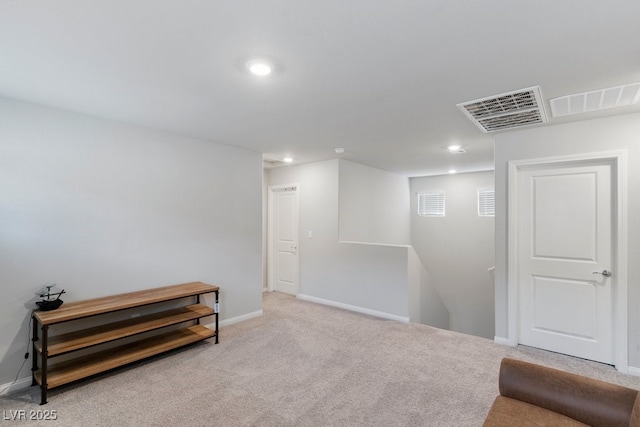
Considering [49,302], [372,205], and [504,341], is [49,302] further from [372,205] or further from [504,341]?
[372,205]

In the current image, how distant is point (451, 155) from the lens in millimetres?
4910

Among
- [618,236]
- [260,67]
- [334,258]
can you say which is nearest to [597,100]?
[618,236]

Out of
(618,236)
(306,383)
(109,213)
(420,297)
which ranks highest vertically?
(109,213)

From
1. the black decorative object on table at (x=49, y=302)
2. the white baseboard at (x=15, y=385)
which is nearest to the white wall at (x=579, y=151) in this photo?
the black decorative object on table at (x=49, y=302)

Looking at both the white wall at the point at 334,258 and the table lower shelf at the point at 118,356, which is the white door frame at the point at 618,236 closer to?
the white wall at the point at 334,258

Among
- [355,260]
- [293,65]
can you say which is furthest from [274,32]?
[355,260]

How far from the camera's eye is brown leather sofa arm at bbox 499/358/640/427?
5.00 feet

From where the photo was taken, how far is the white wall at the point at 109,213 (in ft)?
8.64

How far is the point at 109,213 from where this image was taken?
318 centimetres

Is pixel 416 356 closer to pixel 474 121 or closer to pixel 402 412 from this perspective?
pixel 402 412

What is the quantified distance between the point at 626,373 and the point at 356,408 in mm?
2641

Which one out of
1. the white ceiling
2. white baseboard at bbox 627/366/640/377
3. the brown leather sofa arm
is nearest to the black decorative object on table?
the white ceiling

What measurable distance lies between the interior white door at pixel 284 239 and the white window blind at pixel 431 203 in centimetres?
337

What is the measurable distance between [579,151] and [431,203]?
419 cm
